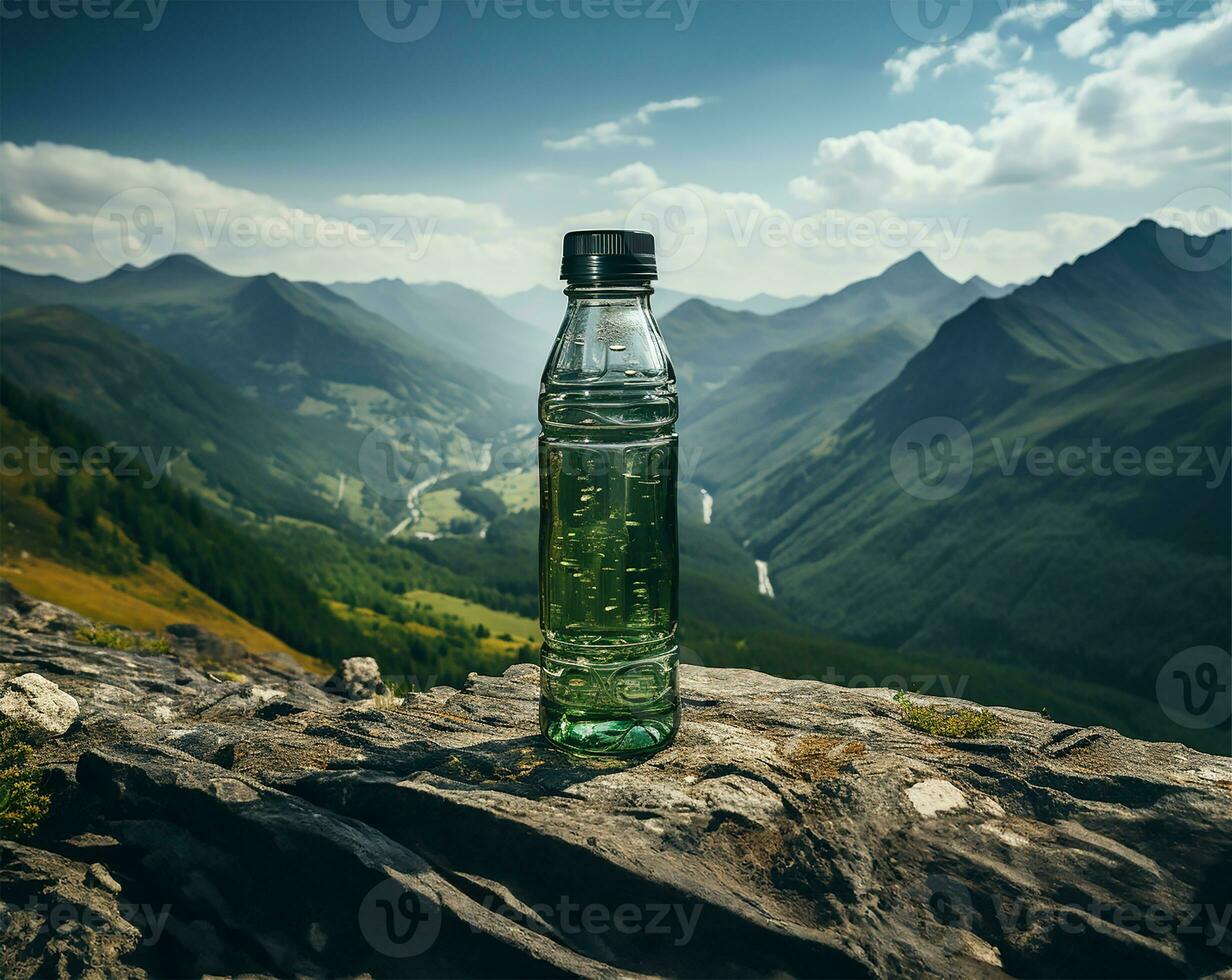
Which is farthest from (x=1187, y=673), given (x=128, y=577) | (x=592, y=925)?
(x=592, y=925)

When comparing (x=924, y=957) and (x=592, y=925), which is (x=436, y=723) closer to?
(x=592, y=925)

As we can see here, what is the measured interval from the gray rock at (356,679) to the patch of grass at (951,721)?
16.6 metres

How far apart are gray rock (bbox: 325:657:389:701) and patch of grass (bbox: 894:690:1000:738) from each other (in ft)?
54.5

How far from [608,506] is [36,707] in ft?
23.3

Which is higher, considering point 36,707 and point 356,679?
point 36,707

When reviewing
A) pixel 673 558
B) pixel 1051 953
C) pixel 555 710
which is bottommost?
pixel 1051 953

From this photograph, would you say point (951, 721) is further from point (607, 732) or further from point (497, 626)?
point (497, 626)

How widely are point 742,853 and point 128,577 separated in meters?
111

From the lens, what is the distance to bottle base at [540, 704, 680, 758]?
8914mm

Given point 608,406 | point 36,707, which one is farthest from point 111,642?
point 608,406

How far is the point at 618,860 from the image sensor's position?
7199 millimetres

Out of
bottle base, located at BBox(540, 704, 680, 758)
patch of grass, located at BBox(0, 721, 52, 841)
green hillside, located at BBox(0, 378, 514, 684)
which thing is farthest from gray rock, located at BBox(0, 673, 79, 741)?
green hillside, located at BBox(0, 378, 514, 684)

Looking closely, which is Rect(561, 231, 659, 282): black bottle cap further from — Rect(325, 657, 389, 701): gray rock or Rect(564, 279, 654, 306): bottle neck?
Rect(325, 657, 389, 701): gray rock

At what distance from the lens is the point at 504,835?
295 inches
